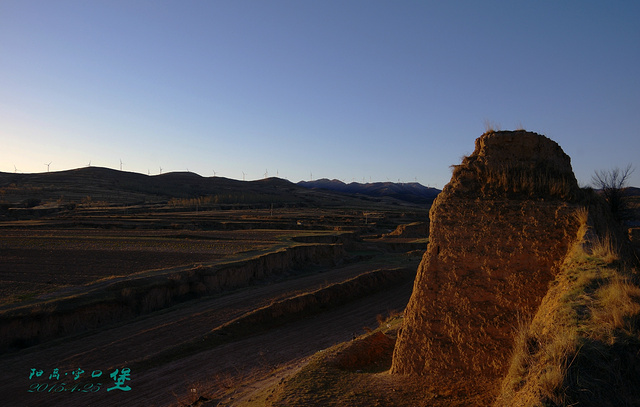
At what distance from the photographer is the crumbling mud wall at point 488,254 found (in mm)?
7078

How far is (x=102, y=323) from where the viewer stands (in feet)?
56.6

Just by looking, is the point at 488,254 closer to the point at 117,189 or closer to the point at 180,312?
the point at 180,312

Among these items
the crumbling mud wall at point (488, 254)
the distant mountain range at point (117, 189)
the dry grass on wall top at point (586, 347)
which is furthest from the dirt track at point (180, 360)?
the distant mountain range at point (117, 189)

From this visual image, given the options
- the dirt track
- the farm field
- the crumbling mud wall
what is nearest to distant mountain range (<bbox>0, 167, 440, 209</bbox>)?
the farm field

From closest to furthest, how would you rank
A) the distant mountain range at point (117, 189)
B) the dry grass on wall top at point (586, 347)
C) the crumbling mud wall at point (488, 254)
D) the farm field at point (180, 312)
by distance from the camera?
the dry grass on wall top at point (586, 347)
the crumbling mud wall at point (488, 254)
the farm field at point (180, 312)
the distant mountain range at point (117, 189)

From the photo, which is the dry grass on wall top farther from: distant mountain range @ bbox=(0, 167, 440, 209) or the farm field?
distant mountain range @ bbox=(0, 167, 440, 209)

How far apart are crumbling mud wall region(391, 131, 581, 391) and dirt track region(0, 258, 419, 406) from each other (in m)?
5.98

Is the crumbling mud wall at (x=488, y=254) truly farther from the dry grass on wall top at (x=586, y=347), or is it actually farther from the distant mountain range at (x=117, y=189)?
the distant mountain range at (x=117, y=189)

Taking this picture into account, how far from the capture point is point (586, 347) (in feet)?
14.6

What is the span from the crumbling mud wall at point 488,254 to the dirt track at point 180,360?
598 centimetres

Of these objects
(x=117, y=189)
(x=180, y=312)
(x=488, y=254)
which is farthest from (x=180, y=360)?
(x=117, y=189)

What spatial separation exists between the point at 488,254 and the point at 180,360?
10.7 metres

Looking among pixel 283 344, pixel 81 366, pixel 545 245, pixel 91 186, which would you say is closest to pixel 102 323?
pixel 81 366

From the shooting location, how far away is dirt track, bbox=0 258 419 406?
1141 cm
